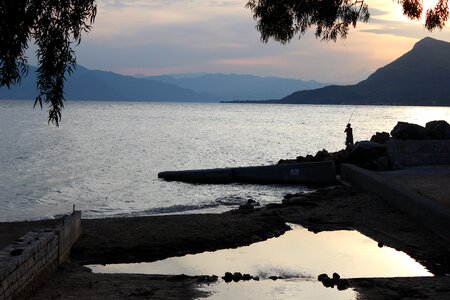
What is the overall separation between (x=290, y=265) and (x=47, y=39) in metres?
7.48

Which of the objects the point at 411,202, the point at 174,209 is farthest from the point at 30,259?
the point at 174,209

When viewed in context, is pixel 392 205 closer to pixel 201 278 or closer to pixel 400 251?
pixel 400 251

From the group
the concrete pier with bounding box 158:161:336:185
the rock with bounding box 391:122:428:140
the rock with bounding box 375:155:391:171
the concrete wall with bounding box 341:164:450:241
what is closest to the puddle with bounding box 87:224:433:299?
the concrete wall with bounding box 341:164:450:241

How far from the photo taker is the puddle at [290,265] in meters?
11.7

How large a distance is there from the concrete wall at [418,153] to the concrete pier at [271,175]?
3389 mm

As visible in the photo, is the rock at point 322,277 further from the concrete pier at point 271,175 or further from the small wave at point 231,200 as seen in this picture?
the concrete pier at point 271,175

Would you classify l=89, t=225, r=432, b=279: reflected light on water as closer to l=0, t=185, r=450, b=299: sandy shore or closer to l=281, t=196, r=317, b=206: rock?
l=0, t=185, r=450, b=299: sandy shore

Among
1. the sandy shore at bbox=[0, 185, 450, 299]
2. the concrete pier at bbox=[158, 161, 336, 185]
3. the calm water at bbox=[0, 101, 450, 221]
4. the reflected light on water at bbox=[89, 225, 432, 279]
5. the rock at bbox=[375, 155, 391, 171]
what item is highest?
the rock at bbox=[375, 155, 391, 171]

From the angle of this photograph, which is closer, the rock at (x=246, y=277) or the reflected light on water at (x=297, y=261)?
the rock at (x=246, y=277)

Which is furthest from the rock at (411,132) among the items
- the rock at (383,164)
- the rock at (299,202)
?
the rock at (299,202)

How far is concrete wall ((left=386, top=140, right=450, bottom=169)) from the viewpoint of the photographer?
30.1 metres

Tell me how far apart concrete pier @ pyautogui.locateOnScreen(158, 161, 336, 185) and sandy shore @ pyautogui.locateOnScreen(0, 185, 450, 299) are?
8.02 m

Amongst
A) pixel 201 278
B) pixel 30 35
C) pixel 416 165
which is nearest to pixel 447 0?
pixel 201 278

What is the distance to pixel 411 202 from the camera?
18.1 meters
